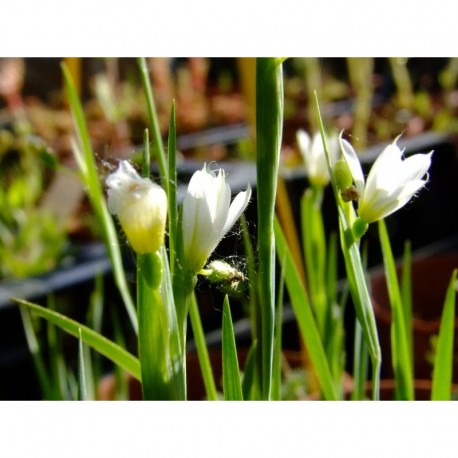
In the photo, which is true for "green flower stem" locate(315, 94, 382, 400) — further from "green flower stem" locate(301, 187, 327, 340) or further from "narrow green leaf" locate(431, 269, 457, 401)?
"green flower stem" locate(301, 187, 327, 340)

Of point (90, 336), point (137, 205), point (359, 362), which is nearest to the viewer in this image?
point (137, 205)

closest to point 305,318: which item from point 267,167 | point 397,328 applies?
point 397,328

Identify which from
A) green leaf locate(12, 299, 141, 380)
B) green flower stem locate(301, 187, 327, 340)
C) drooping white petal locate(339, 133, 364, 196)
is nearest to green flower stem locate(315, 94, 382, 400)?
drooping white petal locate(339, 133, 364, 196)

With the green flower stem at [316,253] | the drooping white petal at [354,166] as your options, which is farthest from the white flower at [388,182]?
the green flower stem at [316,253]

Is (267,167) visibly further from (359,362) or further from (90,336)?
(359,362)
